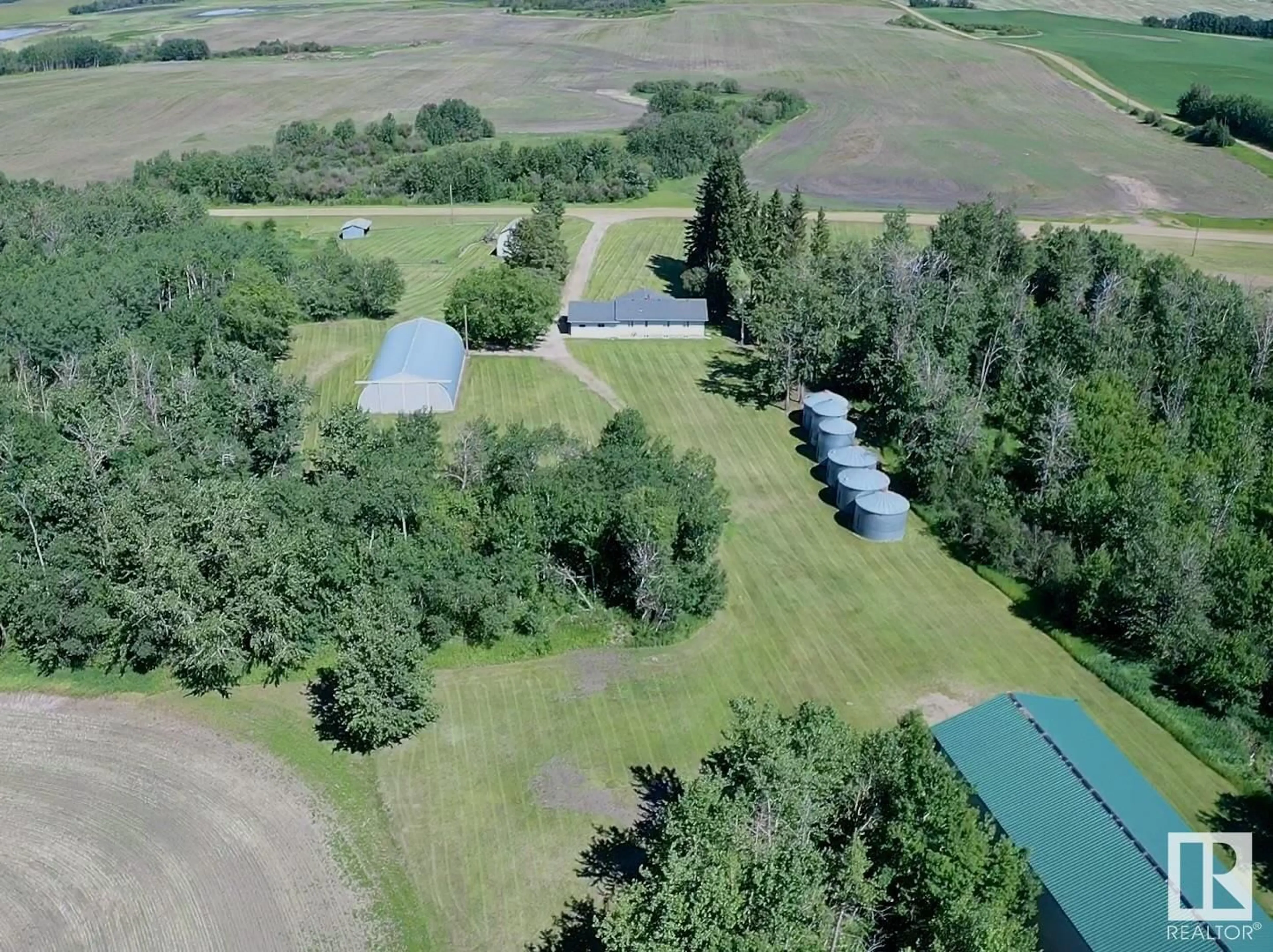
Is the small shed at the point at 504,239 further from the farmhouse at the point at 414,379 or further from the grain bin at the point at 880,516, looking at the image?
the grain bin at the point at 880,516

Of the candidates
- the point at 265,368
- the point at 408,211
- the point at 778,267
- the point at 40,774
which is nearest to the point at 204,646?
the point at 40,774

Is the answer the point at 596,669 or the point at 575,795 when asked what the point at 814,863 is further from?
the point at 596,669

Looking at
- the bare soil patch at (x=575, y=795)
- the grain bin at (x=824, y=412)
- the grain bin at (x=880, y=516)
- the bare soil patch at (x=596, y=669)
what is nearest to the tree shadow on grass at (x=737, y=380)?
the grain bin at (x=824, y=412)

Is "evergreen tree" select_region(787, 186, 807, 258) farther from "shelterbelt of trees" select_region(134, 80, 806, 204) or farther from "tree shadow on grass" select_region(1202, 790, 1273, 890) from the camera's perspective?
"tree shadow on grass" select_region(1202, 790, 1273, 890)

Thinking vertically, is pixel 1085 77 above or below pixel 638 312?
above

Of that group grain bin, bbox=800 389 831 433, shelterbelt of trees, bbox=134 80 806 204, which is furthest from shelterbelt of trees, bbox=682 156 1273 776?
shelterbelt of trees, bbox=134 80 806 204

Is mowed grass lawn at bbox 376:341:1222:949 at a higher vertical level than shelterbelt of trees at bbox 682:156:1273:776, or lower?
lower

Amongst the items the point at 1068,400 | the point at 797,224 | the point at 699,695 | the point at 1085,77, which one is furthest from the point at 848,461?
the point at 1085,77
